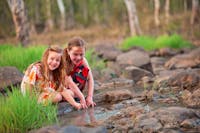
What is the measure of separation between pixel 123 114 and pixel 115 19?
2202 cm

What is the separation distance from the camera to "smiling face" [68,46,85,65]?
556 centimetres

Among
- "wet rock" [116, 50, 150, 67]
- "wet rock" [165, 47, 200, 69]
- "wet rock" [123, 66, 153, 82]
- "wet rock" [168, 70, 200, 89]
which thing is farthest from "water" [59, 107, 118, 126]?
"wet rock" [165, 47, 200, 69]

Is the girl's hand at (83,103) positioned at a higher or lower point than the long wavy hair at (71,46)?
lower

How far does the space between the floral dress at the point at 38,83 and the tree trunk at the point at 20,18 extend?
5.96 metres

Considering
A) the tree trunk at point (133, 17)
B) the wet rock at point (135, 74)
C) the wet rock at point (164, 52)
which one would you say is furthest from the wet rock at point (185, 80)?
the tree trunk at point (133, 17)

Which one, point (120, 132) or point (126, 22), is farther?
point (126, 22)

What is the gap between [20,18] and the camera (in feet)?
37.1

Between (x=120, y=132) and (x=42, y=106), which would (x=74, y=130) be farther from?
(x=42, y=106)

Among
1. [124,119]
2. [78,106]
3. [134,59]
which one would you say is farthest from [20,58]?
[124,119]

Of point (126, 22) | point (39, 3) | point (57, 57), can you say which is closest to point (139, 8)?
point (126, 22)

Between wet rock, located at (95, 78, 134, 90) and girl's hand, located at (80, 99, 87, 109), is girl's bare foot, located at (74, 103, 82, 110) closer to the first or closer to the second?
girl's hand, located at (80, 99, 87, 109)

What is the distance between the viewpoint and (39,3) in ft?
115

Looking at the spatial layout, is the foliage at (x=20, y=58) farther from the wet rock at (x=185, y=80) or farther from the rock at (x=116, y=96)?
the wet rock at (x=185, y=80)

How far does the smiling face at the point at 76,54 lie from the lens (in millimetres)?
5562
